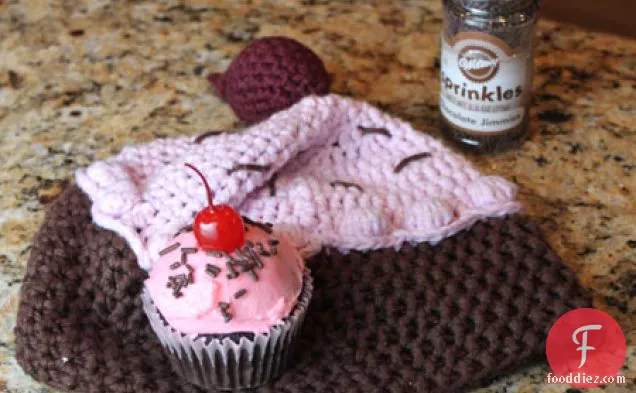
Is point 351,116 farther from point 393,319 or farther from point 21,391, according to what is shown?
point 21,391

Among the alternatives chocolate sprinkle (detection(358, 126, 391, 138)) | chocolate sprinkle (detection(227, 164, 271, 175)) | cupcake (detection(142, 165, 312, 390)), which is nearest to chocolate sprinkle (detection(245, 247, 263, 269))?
cupcake (detection(142, 165, 312, 390))

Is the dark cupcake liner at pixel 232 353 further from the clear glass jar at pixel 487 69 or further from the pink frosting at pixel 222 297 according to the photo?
the clear glass jar at pixel 487 69

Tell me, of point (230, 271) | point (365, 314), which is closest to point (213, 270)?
point (230, 271)

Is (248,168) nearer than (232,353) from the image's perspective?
No

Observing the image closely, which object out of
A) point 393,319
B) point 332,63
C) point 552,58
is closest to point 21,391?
point 393,319

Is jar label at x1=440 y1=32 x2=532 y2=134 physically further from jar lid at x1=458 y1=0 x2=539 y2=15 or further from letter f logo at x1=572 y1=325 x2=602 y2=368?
letter f logo at x1=572 y1=325 x2=602 y2=368

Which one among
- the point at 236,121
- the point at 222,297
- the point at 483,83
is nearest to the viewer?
the point at 222,297

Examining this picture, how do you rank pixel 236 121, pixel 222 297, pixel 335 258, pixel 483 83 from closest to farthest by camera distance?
1. pixel 222 297
2. pixel 335 258
3. pixel 483 83
4. pixel 236 121

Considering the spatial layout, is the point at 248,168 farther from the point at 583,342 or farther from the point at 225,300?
the point at 583,342
